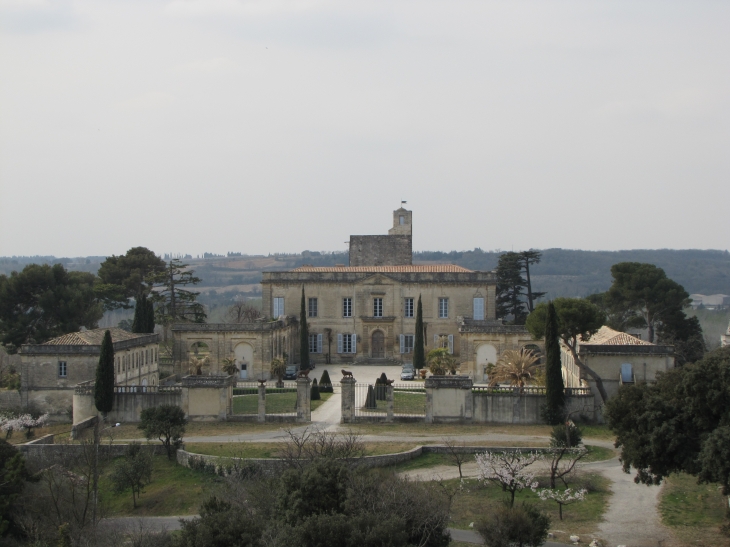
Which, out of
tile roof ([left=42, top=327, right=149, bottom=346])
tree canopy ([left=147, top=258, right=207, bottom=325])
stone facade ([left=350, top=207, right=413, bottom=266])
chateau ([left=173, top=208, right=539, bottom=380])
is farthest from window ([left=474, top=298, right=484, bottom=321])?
tile roof ([left=42, top=327, right=149, bottom=346])

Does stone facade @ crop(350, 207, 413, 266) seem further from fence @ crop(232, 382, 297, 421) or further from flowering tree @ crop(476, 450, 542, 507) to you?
flowering tree @ crop(476, 450, 542, 507)

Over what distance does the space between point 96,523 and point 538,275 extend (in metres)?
177

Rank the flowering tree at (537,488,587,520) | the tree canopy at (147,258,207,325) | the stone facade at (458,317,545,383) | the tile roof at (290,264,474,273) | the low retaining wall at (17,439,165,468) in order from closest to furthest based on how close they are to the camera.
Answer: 1. the flowering tree at (537,488,587,520)
2. the low retaining wall at (17,439,165,468)
3. the stone facade at (458,317,545,383)
4. the tile roof at (290,264,474,273)
5. the tree canopy at (147,258,207,325)

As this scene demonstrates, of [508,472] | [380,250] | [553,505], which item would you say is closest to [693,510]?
[553,505]

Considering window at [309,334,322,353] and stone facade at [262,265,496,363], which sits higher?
stone facade at [262,265,496,363]

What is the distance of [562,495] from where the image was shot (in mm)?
23047

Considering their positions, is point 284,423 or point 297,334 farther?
point 297,334

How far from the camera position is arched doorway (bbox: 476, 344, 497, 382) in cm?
4347

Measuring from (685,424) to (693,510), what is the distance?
11.0 feet

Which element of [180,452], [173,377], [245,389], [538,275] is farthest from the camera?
[538,275]

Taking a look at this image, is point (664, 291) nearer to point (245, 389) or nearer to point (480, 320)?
point (480, 320)

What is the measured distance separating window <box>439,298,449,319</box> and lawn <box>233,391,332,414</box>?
1343 centimetres

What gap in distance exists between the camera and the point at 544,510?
2284cm

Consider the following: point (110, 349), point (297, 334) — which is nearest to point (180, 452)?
point (110, 349)
